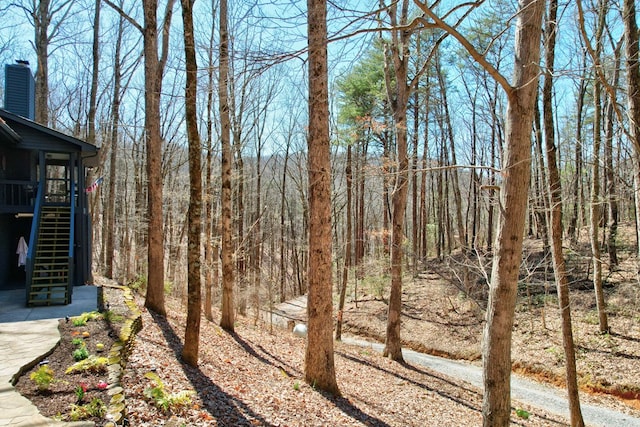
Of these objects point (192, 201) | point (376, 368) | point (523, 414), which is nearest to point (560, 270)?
point (523, 414)

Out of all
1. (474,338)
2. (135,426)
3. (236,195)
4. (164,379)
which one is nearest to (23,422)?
(135,426)

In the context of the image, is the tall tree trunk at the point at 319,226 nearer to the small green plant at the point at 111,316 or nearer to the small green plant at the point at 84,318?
the small green plant at the point at 111,316

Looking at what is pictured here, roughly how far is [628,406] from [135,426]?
34.5 feet

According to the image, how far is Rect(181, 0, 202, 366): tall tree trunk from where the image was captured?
6.01m

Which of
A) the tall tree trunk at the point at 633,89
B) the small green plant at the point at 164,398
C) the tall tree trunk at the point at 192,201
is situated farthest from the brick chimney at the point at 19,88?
the tall tree trunk at the point at 633,89

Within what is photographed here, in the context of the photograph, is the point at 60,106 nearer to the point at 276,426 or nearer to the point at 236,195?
the point at 236,195

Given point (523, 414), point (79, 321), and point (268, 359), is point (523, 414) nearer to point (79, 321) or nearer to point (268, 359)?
point (268, 359)

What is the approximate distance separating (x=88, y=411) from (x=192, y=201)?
3.21 m

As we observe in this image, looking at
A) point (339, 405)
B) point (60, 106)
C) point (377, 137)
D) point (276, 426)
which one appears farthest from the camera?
point (60, 106)

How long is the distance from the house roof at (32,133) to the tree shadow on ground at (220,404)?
7059 millimetres

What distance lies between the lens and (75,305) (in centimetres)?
816

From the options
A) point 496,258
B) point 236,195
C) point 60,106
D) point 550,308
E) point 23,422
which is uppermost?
point 60,106

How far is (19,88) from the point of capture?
1234cm

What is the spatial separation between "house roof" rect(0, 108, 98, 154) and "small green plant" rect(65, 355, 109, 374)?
294 inches
